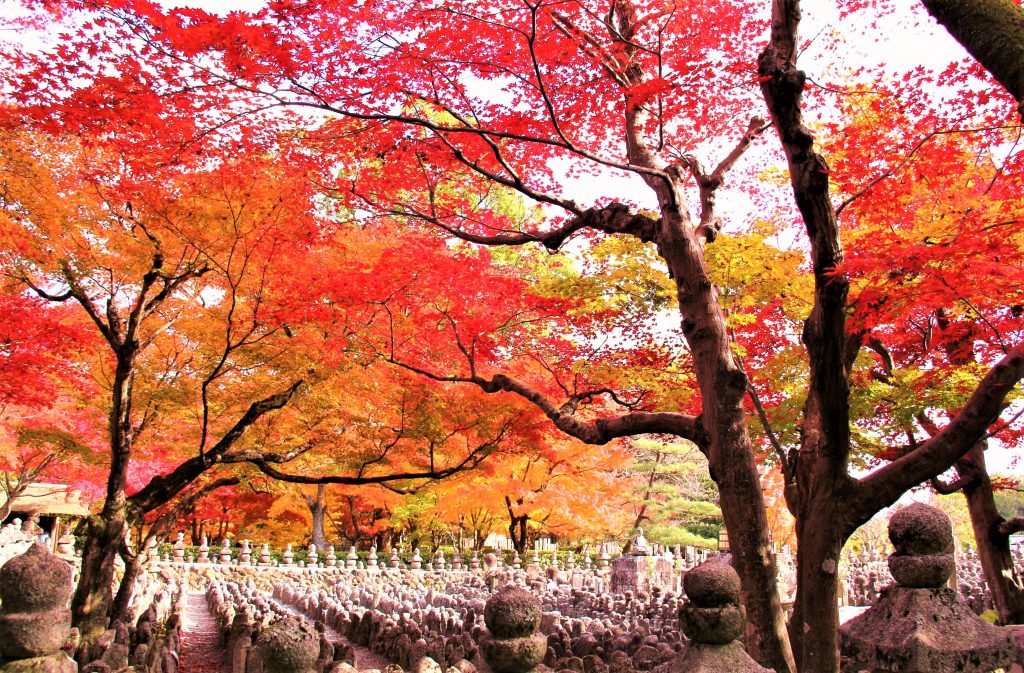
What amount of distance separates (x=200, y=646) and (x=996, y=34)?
12.5m

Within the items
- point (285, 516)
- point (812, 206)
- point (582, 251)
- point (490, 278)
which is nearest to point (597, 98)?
point (582, 251)

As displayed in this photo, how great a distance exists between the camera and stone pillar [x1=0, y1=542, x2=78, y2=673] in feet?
10.6

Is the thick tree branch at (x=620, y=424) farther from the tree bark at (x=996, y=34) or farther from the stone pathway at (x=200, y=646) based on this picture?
the stone pathway at (x=200, y=646)

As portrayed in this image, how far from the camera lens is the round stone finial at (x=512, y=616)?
3068mm

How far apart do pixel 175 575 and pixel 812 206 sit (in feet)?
62.4

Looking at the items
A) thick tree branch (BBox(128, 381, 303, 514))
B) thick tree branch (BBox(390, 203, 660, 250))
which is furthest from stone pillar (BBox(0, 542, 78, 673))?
thick tree branch (BBox(128, 381, 303, 514))

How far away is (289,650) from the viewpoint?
112 inches

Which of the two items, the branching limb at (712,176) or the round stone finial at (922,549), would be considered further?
the branching limb at (712,176)

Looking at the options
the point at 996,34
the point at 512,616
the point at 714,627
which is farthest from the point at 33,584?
the point at 996,34

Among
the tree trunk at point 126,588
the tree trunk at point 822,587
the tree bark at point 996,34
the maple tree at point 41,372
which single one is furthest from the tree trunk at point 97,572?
the tree bark at point 996,34

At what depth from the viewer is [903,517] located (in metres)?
3.44

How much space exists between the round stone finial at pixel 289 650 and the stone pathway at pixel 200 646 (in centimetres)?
682

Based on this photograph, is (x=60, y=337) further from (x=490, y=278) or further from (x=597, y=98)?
(x=597, y=98)

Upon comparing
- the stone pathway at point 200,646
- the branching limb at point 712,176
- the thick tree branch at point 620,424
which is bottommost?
the stone pathway at point 200,646
